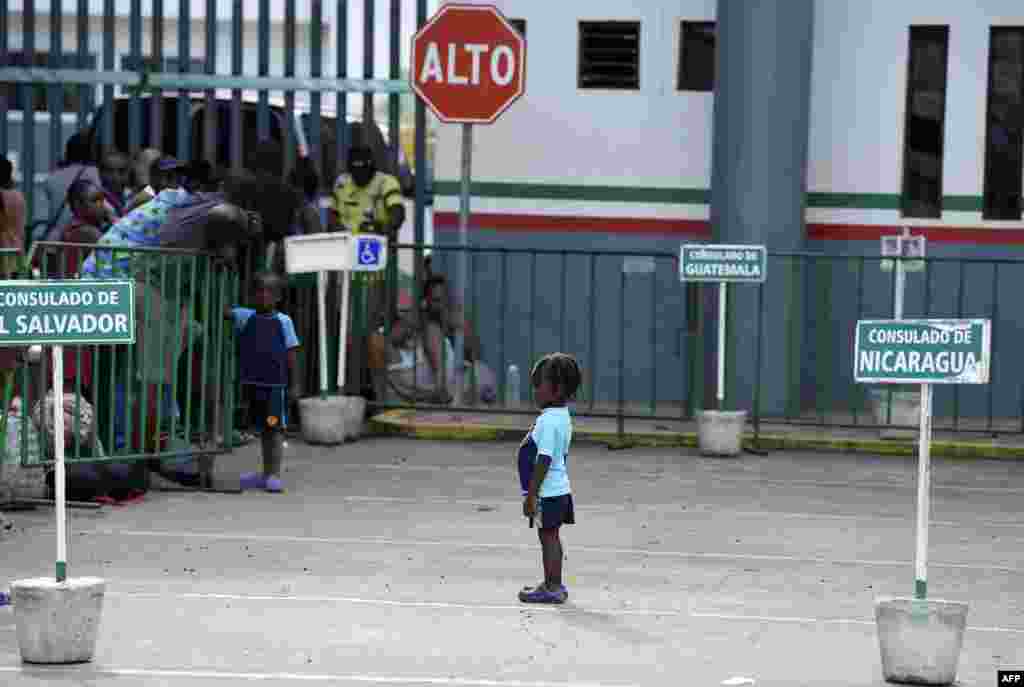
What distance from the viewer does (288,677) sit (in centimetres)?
828

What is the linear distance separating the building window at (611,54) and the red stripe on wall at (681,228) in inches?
46.2

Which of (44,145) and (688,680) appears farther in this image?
(44,145)

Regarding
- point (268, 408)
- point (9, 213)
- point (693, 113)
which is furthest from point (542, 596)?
point (693, 113)

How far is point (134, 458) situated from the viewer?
42.9 ft

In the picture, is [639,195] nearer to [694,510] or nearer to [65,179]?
[65,179]

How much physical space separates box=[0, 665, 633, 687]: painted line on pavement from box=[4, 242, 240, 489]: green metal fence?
13.5 feet

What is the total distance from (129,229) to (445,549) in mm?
3596

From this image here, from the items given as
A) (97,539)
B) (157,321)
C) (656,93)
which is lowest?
(97,539)

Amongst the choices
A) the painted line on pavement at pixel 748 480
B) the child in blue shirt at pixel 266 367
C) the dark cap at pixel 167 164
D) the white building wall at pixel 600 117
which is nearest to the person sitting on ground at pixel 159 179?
the dark cap at pixel 167 164

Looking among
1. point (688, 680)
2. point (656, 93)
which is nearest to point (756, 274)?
point (656, 93)

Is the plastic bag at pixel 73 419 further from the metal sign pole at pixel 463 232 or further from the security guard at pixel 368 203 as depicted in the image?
the security guard at pixel 368 203

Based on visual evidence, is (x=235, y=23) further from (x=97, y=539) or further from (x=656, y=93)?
(x=97, y=539)

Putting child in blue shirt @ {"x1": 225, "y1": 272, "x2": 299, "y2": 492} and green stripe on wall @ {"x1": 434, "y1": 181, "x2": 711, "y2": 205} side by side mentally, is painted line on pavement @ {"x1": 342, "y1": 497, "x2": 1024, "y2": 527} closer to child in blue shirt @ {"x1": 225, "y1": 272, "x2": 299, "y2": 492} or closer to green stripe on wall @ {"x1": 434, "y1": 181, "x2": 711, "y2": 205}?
child in blue shirt @ {"x1": 225, "y1": 272, "x2": 299, "y2": 492}

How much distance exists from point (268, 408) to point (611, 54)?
570 centimetres
